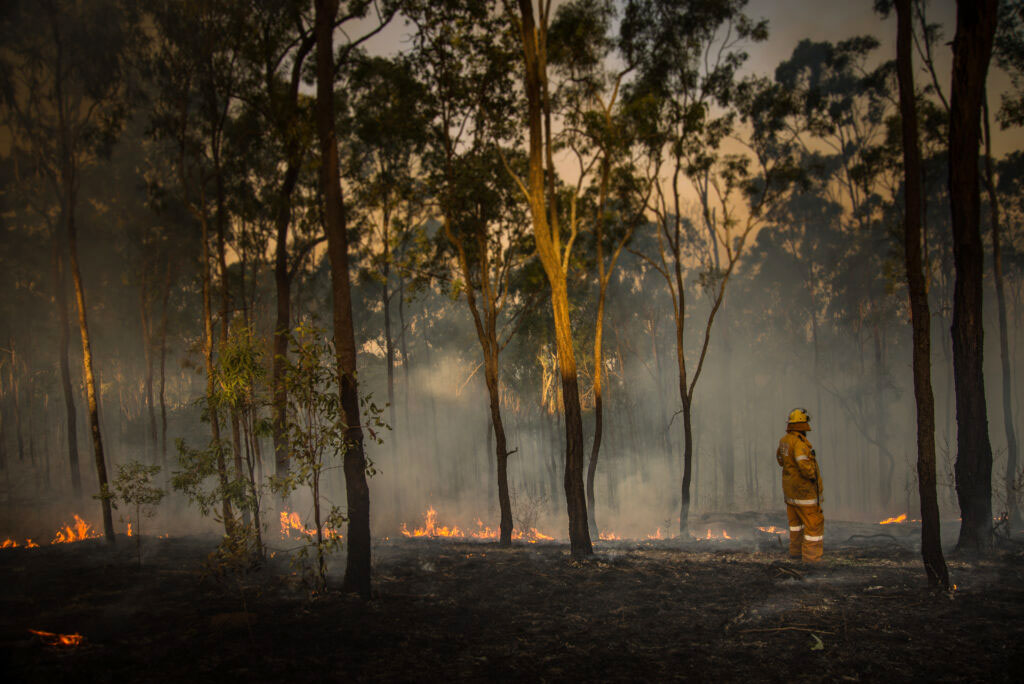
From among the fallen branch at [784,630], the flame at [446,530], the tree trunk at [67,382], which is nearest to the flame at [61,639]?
the fallen branch at [784,630]

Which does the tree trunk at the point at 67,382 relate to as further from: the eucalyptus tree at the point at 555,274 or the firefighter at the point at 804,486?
the firefighter at the point at 804,486

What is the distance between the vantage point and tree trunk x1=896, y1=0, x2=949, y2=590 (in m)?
6.49

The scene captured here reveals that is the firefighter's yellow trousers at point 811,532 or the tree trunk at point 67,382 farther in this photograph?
the tree trunk at point 67,382

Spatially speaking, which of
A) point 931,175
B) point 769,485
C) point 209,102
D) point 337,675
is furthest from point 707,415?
point 337,675

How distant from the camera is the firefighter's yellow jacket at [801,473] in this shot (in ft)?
27.5

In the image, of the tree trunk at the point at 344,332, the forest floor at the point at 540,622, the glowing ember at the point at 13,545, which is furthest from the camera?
the glowing ember at the point at 13,545

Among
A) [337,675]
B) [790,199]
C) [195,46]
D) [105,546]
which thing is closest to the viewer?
[337,675]

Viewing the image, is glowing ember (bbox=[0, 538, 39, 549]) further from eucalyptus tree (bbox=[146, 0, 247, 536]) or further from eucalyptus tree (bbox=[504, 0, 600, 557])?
eucalyptus tree (bbox=[504, 0, 600, 557])

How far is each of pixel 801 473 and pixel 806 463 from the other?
0.52 feet

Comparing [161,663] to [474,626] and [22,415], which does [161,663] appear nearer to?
[474,626]

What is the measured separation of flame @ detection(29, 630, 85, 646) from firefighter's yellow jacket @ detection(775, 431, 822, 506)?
8.28 meters

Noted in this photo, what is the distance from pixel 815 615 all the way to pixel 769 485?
39.6 metres

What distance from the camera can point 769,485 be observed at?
4178cm

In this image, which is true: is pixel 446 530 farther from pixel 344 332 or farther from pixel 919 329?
pixel 919 329
